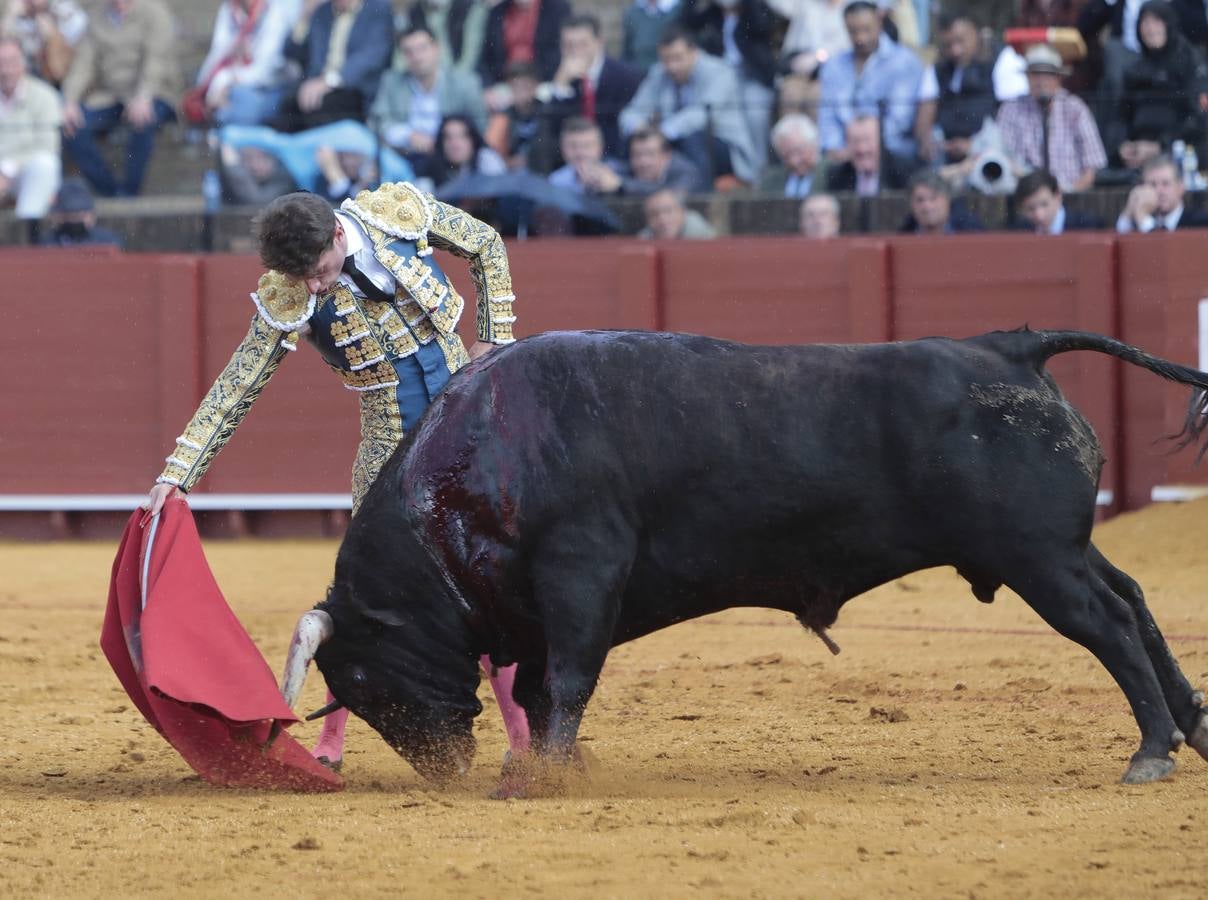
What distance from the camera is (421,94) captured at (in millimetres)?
10211

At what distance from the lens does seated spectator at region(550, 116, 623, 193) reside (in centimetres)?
939

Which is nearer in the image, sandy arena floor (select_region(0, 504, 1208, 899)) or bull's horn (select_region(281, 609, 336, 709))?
sandy arena floor (select_region(0, 504, 1208, 899))

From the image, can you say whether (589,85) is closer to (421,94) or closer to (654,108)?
(654,108)

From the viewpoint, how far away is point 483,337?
4266 mm

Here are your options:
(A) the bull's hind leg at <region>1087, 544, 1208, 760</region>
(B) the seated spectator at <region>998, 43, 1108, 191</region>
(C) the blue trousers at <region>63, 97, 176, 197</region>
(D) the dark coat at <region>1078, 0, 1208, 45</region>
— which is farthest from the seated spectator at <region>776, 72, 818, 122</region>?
(A) the bull's hind leg at <region>1087, 544, 1208, 760</region>

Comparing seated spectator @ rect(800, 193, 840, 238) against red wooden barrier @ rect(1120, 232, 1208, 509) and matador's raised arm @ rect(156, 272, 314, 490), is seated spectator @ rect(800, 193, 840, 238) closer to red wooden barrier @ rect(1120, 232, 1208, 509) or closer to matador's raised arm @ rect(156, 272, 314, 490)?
red wooden barrier @ rect(1120, 232, 1208, 509)

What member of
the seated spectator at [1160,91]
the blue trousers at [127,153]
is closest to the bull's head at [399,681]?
the seated spectator at [1160,91]

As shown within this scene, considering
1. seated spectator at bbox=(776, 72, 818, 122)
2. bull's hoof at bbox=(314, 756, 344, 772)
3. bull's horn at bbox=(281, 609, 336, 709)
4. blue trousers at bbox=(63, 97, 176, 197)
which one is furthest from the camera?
blue trousers at bbox=(63, 97, 176, 197)

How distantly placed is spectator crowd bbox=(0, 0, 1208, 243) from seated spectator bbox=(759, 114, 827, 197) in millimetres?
12

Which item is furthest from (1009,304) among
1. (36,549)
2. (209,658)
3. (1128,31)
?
(209,658)

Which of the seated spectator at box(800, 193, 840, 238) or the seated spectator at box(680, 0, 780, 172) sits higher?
the seated spectator at box(680, 0, 780, 172)

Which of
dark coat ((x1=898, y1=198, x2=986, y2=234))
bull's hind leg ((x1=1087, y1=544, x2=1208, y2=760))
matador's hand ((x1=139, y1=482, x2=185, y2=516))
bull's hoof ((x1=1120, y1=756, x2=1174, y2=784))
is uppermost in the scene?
dark coat ((x1=898, y1=198, x2=986, y2=234))

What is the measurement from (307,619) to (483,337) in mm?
754

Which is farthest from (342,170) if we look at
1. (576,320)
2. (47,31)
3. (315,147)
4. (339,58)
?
(47,31)
